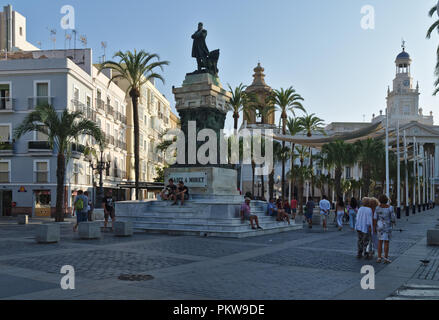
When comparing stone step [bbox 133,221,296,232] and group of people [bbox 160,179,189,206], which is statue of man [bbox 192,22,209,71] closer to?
group of people [bbox 160,179,189,206]

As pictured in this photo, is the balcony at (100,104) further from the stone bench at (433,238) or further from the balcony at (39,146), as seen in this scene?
the stone bench at (433,238)

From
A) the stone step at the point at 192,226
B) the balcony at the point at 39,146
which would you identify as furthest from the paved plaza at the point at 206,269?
the balcony at the point at 39,146

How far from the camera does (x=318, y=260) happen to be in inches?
451

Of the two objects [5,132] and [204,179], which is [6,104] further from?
[204,179]

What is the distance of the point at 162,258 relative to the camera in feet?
37.3

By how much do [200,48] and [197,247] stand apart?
41.4ft

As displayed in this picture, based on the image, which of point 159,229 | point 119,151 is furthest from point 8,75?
point 159,229

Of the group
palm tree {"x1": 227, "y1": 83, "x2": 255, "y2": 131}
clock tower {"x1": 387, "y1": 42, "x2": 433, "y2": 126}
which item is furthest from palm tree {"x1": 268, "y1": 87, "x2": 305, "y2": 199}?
clock tower {"x1": 387, "y1": 42, "x2": 433, "y2": 126}

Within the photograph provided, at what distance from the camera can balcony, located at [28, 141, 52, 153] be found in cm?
3825

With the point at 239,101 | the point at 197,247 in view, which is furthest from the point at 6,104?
the point at 197,247

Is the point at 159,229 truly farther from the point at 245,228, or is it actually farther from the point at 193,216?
the point at 245,228

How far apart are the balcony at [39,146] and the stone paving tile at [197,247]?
25.9 metres

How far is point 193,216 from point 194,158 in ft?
12.7

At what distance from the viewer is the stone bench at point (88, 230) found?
626 inches
